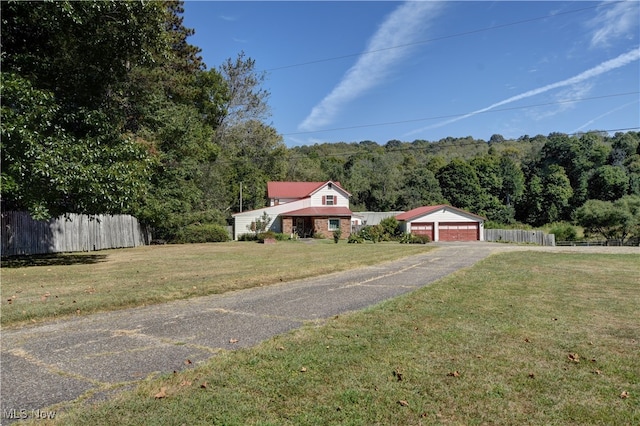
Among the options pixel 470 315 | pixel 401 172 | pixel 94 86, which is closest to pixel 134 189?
pixel 94 86

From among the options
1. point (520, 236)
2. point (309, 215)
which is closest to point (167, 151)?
point (309, 215)

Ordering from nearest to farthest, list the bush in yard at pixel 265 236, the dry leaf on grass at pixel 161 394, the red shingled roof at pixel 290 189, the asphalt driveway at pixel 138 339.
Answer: the dry leaf on grass at pixel 161 394
the asphalt driveway at pixel 138 339
the bush in yard at pixel 265 236
the red shingled roof at pixel 290 189

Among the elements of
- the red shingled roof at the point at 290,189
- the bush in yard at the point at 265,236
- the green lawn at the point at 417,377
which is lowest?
the green lawn at the point at 417,377

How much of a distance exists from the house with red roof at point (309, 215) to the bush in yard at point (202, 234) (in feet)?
21.3

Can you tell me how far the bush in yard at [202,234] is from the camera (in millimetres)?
31141

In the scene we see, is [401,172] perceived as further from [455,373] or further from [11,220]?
[455,373]

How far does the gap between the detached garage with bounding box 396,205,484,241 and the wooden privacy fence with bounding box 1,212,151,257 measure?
26.2 meters

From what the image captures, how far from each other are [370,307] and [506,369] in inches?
125

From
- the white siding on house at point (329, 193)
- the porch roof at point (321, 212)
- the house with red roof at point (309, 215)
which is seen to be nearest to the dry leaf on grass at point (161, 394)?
the house with red roof at point (309, 215)

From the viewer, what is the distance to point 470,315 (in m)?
6.53

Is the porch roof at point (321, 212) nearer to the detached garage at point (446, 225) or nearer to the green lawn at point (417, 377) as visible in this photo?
the detached garage at point (446, 225)

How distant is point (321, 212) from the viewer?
132ft

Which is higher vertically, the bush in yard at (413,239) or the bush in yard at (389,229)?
the bush in yard at (389,229)

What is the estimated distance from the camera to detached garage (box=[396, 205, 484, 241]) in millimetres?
41531
